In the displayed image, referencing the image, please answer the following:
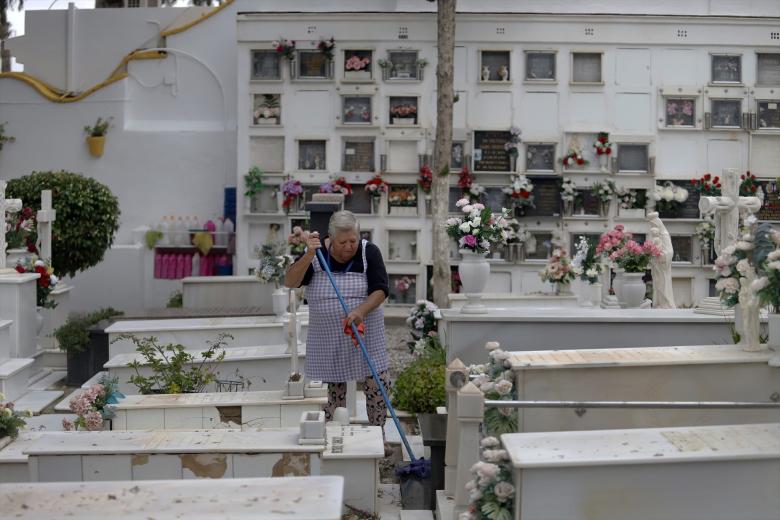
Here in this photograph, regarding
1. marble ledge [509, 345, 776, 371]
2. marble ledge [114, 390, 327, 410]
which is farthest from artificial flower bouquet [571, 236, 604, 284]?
marble ledge [509, 345, 776, 371]

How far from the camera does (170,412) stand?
6.61 m

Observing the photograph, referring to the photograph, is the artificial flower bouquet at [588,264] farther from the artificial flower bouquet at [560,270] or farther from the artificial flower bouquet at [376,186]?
the artificial flower bouquet at [376,186]

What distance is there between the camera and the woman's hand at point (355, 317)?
19.9 feet

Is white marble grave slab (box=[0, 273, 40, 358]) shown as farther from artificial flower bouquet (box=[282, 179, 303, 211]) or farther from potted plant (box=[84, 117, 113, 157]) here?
potted plant (box=[84, 117, 113, 157])

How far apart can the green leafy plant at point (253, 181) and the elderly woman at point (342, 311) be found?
8334 millimetres

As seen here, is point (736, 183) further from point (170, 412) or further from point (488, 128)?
point (488, 128)

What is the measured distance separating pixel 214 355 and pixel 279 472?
3.16m

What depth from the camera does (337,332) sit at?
6324 mm

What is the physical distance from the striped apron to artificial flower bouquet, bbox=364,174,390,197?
8.10m

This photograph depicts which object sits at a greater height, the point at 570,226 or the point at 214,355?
the point at 570,226

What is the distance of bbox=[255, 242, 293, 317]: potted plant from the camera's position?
934 cm

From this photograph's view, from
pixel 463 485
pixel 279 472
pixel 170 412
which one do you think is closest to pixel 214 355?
pixel 170 412

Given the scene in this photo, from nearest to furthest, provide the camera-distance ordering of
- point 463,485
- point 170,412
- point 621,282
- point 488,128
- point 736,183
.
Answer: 1. point 463,485
2. point 170,412
3. point 736,183
4. point 621,282
5. point 488,128

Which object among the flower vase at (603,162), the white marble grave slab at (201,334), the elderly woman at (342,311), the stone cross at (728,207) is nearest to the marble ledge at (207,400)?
the elderly woman at (342,311)
